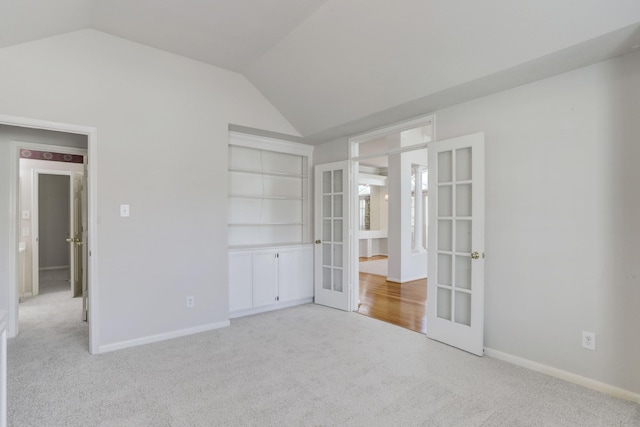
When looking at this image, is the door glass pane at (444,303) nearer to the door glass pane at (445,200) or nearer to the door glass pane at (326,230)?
the door glass pane at (445,200)

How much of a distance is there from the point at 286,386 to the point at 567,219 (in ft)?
8.41

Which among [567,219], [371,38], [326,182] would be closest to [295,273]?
[326,182]

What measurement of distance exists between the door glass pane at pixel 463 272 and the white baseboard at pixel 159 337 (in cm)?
265

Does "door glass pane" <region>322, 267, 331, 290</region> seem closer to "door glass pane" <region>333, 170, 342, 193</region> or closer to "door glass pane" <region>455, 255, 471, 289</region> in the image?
"door glass pane" <region>333, 170, 342, 193</region>

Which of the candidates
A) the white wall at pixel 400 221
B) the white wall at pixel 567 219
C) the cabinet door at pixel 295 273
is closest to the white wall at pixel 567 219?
the white wall at pixel 567 219

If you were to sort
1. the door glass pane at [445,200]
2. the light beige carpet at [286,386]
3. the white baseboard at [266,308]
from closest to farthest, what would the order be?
the light beige carpet at [286,386]
the door glass pane at [445,200]
the white baseboard at [266,308]

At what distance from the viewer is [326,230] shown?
Answer: 189 inches

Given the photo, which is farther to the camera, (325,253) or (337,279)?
(325,253)

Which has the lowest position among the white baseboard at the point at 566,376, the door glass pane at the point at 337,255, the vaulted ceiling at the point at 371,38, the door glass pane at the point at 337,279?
the white baseboard at the point at 566,376

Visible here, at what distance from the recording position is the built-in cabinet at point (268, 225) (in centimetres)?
426

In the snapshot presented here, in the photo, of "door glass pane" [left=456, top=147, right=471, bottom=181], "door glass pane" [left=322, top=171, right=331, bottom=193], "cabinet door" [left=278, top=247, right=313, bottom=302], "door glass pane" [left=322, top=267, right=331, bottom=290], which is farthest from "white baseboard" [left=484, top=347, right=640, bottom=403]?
"door glass pane" [left=322, top=171, right=331, bottom=193]

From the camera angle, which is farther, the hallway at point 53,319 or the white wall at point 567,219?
the hallway at point 53,319

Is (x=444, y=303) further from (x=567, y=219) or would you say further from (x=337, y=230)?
(x=337, y=230)

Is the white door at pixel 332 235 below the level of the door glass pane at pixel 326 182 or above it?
below
